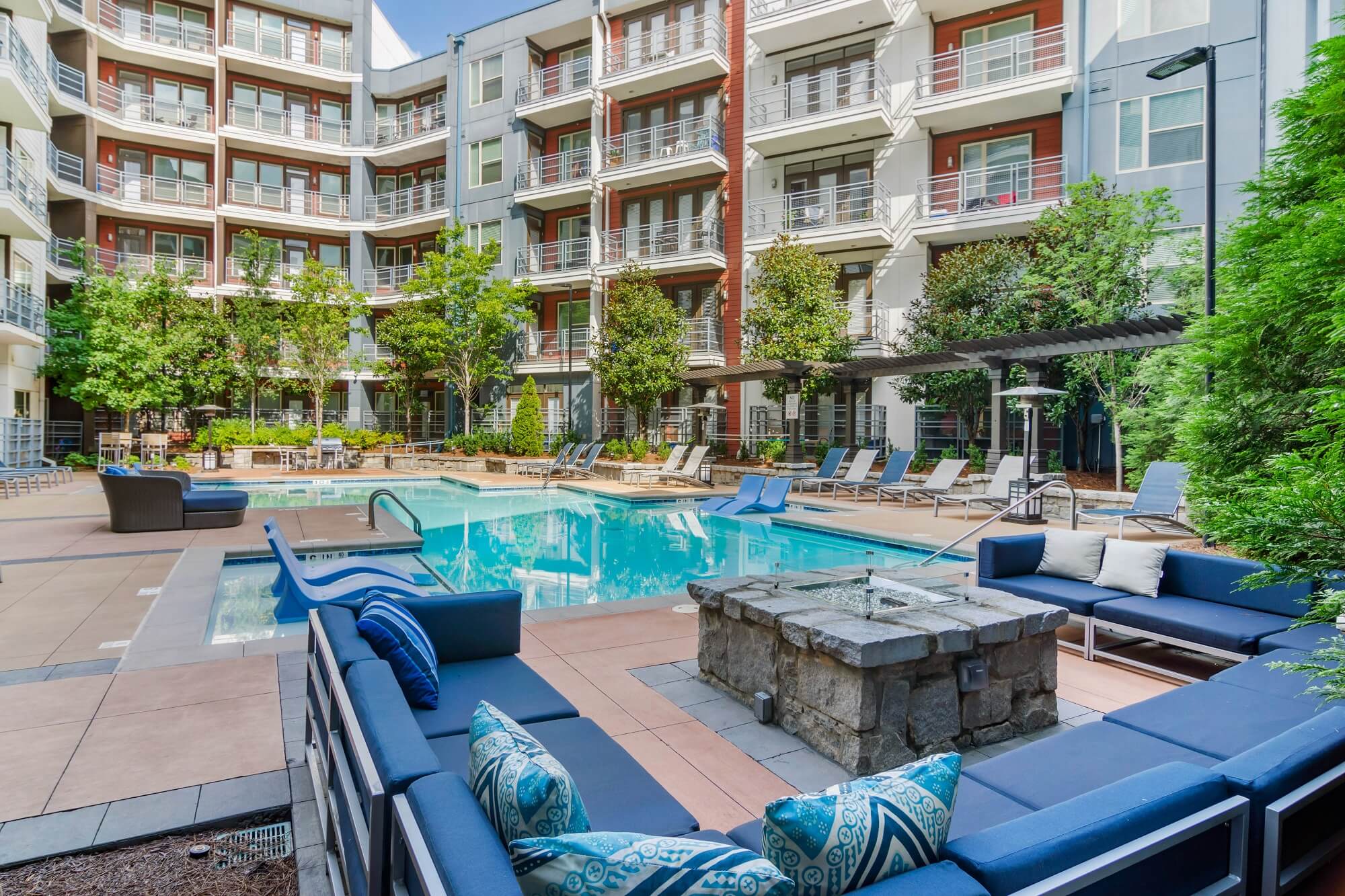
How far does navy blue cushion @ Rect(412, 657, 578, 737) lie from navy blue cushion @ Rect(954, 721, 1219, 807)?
64.4 inches

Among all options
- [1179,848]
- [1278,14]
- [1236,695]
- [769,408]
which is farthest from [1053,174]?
[1179,848]

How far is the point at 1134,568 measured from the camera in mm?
5117

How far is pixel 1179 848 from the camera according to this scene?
6.24 feet

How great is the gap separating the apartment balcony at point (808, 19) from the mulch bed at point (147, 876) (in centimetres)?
A: 2138

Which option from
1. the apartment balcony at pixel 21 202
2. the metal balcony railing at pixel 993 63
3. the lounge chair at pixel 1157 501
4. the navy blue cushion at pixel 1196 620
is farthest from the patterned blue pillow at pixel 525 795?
the apartment balcony at pixel 21 202

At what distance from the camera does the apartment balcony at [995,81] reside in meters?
16.8

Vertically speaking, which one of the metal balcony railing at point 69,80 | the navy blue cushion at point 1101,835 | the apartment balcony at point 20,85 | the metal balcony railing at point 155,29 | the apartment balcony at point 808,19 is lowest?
the navy blue cushion at point 1101,835

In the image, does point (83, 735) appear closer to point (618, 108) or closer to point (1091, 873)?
point (1091, 873)

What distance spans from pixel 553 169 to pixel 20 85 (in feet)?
45.9

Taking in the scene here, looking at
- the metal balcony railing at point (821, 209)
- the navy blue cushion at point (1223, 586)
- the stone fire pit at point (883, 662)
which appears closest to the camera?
the stone fire pit at point (883, 662)

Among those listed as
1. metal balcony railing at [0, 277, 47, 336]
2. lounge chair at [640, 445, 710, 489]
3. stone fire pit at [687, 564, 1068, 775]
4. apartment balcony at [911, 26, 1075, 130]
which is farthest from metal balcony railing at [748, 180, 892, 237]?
metal balcony railing at [0, 277, 47, 336]

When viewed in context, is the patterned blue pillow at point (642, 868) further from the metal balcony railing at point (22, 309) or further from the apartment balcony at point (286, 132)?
the apartment balcony at point (286, 132)

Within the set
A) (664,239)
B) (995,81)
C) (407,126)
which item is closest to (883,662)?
(995,81)

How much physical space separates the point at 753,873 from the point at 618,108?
25.8m
